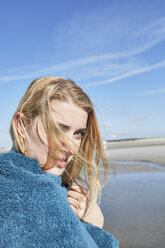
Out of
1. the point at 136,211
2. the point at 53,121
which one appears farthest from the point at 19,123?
the point at 136,211

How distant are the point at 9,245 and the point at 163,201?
4458 millimetres

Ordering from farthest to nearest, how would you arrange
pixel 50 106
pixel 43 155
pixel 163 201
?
1. pixel 163 201
2. pixel 50 106
3. pixel 43 155

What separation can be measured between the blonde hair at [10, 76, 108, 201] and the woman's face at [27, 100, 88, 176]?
3cm

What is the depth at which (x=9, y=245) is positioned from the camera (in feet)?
3.52

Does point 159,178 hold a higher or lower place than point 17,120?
lower

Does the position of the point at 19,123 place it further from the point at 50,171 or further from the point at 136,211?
the point at 136,211

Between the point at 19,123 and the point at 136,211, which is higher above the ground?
the point at 19,123

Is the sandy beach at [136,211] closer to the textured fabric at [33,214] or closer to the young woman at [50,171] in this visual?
the young woman at [50,171]

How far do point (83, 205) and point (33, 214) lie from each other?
0.84 metres

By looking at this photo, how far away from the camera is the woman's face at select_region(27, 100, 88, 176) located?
1.44m

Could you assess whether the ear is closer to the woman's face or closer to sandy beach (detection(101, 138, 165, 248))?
the woman's face

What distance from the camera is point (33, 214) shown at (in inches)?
42.7

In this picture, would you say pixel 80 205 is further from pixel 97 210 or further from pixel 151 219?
pixel 151 219

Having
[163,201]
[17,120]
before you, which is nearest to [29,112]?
[17,120]
